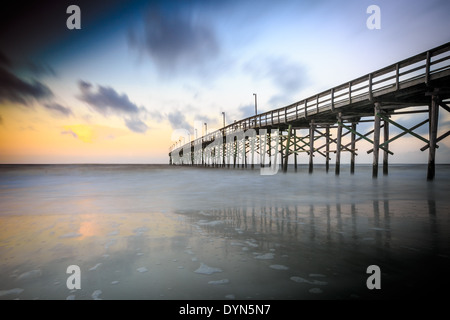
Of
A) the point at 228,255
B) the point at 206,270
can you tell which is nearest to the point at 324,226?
the point at 228,255

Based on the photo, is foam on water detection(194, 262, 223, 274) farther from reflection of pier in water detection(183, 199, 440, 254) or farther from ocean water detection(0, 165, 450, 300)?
reflection of pier in water detection(183, 199, 440, 254)

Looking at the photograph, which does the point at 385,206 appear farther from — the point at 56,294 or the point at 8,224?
the point at 8,224

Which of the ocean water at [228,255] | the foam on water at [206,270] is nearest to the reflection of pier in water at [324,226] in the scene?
the ocean water at [228,255]

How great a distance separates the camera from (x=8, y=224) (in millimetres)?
4844

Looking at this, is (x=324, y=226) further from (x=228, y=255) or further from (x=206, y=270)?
(x=206, y=270)

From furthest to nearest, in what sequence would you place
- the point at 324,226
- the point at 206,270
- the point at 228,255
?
the point at 324,226
the point at 228,255
the point at 206,270

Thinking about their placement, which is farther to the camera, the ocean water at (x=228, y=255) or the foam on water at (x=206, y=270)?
the foam on water at (x=206, y=270)

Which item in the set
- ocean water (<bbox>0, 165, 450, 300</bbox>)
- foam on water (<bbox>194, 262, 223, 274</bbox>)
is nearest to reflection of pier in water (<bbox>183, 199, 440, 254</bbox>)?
ocean water (<bbox>0, 165, 450, 300</bbox>)

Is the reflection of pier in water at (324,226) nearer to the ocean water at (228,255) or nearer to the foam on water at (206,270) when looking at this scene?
the ocean water at (228,255)
